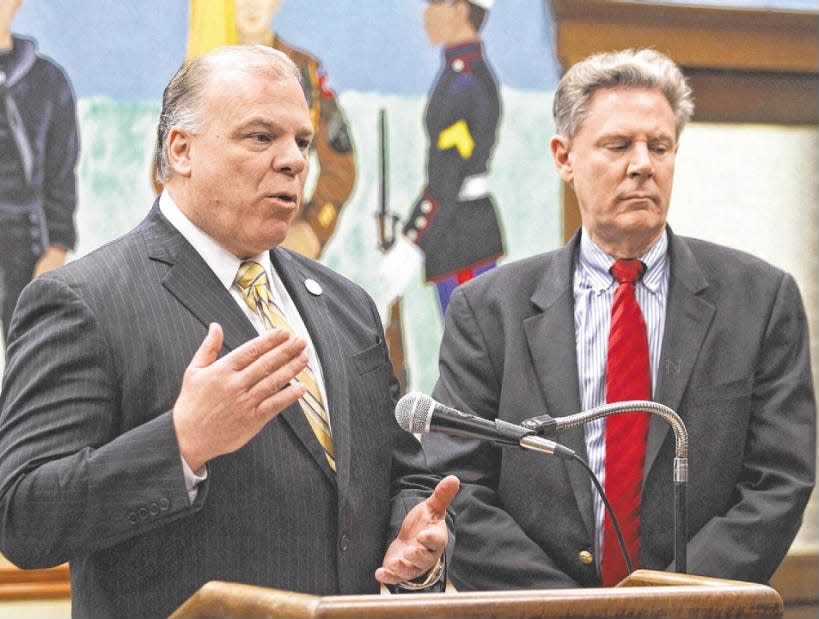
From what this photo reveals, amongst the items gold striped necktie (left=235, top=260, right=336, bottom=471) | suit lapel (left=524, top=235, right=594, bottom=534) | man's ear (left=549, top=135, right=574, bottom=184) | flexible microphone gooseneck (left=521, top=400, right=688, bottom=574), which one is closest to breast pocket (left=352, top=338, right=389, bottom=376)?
gold striped necktie (left=235, top=260, right=336, bottom=471)

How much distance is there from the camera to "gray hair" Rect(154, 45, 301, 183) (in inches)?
91.0

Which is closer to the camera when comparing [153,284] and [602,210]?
[153,284]

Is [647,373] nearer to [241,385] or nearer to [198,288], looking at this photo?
[198,288]

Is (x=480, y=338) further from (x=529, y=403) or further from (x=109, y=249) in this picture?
(x=109, y=249)

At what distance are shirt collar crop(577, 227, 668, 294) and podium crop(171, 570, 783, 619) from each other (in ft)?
4.20

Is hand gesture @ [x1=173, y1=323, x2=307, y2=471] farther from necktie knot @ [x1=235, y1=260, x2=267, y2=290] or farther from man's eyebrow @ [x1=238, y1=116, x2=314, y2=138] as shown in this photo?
man's eyebrow @ [x1=238, y1=116, x2=314, y2=138]

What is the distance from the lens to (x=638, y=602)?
1.62 meters

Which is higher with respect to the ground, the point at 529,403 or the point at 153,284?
the point at 153,284

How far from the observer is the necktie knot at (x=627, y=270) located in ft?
9.48

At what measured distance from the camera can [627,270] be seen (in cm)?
289

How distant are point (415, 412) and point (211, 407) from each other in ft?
1.11

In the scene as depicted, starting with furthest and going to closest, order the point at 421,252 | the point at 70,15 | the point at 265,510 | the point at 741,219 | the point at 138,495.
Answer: the point at 741,219, the point at 421,252, the point at 70,15, the point at 265,510, the point at 138,495

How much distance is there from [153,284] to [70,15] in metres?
1.98

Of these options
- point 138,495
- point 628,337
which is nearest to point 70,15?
point 628,337
